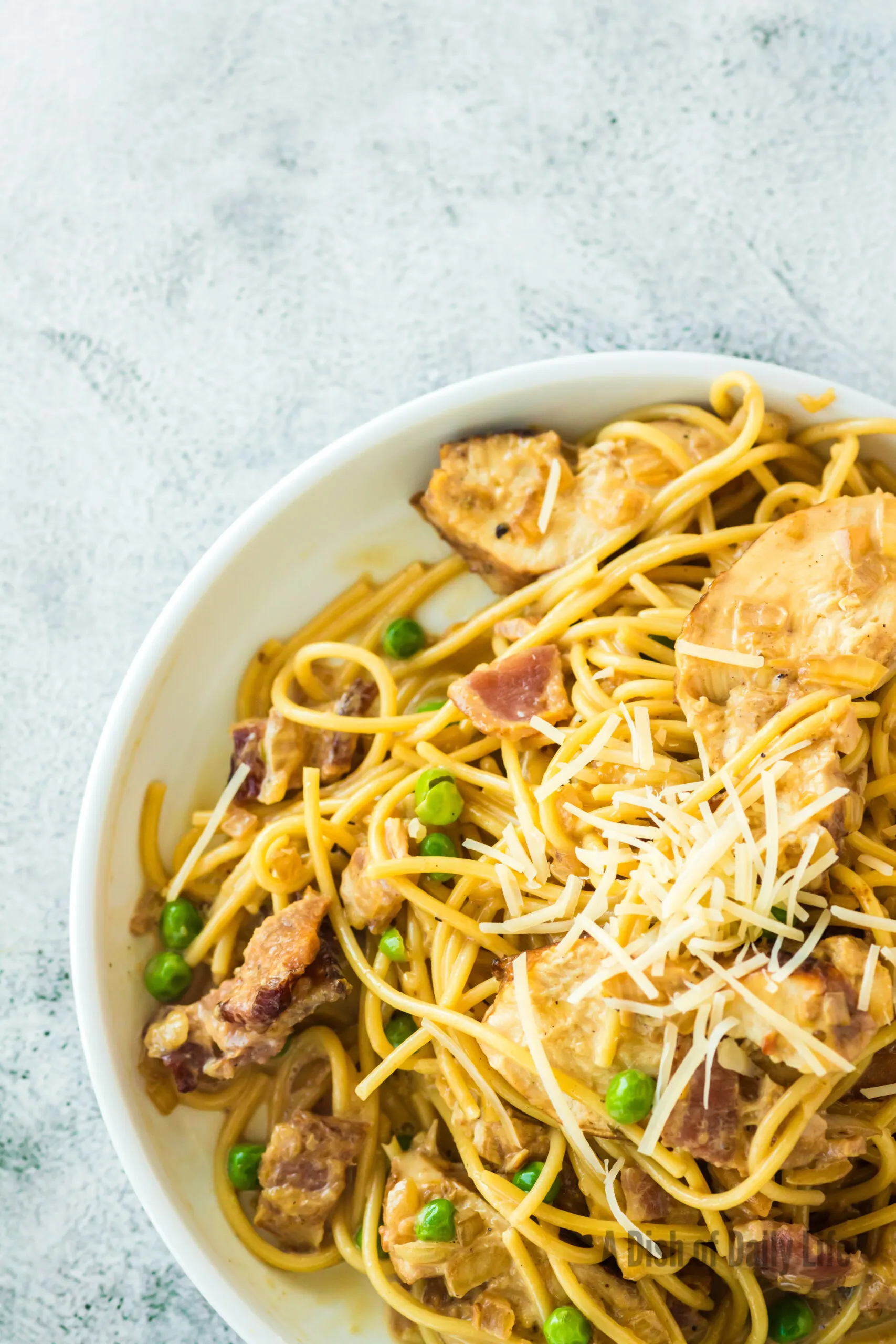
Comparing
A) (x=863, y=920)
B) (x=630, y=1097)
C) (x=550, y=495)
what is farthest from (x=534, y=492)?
(x=630, y=1097)

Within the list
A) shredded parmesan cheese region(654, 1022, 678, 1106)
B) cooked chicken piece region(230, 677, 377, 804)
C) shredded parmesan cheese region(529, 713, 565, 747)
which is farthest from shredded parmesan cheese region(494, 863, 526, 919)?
cooked chicken piece region(230, 677, 377, 804)

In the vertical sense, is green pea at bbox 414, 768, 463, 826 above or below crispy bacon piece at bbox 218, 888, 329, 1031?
above

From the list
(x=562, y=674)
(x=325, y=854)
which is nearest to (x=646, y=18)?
(x=562, y=674)

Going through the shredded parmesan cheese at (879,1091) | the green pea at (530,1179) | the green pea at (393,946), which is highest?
the green pea at (393,946)

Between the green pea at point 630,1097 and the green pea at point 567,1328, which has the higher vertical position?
the green pea at point 630,1097

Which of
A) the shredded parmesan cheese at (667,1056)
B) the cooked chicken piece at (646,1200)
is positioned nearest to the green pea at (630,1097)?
the shredded parmesan cheese at (667,1056)

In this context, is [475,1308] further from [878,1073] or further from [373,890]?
[878,1073]

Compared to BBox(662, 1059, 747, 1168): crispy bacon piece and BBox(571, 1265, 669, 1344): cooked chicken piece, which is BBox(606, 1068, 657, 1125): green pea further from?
BBox(571, 1265, 669, 1344): cooked chicken piece

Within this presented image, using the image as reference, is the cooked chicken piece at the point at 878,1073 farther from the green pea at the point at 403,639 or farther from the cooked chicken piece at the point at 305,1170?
the green pea at the point at 403,639
